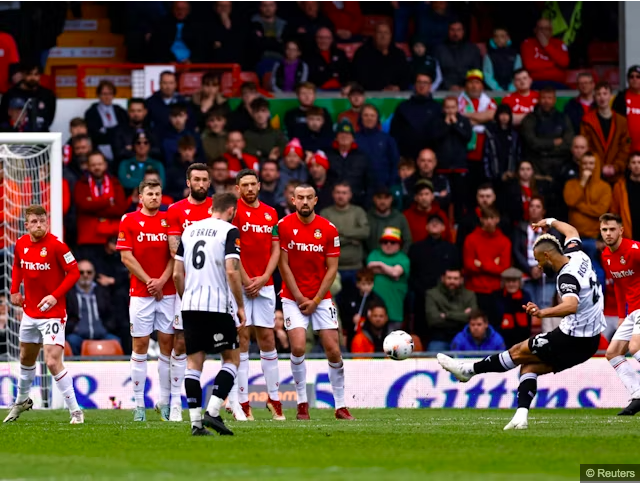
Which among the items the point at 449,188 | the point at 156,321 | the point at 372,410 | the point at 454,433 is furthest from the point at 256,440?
the point at 449,188

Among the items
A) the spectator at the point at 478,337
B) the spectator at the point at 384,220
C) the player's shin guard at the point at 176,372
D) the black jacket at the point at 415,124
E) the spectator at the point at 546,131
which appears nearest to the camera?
the player's shin guard at the point at 176,372

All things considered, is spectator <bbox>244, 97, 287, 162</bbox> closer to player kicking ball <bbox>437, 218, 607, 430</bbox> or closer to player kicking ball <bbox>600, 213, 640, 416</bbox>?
player kicking ball <bbox>600, 213, 640, 416</bbox>

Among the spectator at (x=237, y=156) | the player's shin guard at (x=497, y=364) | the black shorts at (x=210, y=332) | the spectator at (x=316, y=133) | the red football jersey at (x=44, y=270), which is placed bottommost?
the player's shin guard at (x=497, y=364)

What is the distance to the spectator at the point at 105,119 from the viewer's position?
21578 mm

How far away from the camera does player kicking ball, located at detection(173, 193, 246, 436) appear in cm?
1193

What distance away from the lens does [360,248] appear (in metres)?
20.8

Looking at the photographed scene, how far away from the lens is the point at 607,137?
22.4 meters

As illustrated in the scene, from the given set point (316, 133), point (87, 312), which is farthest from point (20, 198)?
point (316, 133)

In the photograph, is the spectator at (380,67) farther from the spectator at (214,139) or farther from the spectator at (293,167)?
the spectator at (214,139)

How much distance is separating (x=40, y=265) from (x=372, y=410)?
5339 mm

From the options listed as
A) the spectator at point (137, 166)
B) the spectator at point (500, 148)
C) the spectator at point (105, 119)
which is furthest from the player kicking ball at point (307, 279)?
the spectator at point (500, 148)

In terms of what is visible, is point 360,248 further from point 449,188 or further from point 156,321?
point 156,321

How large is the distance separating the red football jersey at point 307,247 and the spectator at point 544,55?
406 inches

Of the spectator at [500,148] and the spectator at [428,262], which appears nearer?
the spectator at [428,262]
